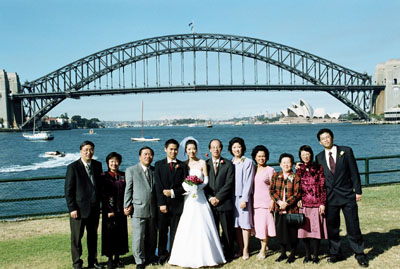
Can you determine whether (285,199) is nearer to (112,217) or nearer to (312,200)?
(312,200)

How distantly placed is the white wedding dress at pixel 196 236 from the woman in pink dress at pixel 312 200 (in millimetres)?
1010

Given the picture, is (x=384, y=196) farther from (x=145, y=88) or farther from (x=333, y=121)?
(x=333, y=121)

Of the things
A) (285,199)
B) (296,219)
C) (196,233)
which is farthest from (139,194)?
(296,219)

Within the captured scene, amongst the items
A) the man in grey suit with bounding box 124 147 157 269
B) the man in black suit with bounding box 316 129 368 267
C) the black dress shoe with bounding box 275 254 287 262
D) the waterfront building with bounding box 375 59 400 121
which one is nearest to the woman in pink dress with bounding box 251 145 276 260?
the black dress shoe with bounding box 275 254 287 262

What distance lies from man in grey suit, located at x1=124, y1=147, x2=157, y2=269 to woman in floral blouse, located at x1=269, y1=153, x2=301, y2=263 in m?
1.40

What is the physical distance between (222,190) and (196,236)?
0.60 m

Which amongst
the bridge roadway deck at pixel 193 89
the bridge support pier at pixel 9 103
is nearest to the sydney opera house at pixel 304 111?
the bridge roadway deck at pixel 193 89

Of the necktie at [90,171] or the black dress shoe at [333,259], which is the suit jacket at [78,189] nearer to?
the necktie at [90,171]

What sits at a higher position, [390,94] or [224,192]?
[390,94]

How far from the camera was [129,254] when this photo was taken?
4930mm

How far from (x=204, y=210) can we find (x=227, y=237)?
1.60 feet

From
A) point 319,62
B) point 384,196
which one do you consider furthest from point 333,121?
point 384,196

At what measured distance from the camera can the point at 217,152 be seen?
4453mm

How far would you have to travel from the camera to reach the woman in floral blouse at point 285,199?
4383mm
